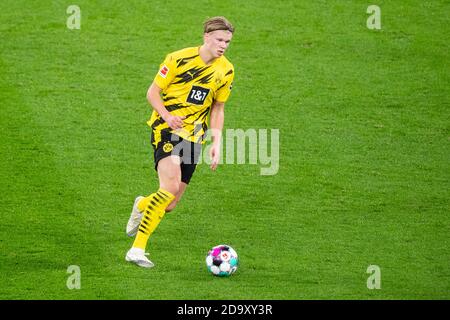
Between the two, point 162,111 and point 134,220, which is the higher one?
point 162,111

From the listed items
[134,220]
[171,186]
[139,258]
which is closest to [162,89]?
[171,186]

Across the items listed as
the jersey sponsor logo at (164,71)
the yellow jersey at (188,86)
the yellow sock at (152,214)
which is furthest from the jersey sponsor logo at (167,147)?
the jersey sponsor logo at (164,71)

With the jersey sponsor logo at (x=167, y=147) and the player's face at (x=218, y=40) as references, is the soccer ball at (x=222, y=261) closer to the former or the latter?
the jersey sponsor logo at (x=167, y=147)

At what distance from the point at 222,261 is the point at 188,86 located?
1.85 metres

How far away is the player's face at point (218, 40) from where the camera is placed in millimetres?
9992

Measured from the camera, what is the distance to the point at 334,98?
15570 millimetres

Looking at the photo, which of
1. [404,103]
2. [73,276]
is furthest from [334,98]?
[73,276]

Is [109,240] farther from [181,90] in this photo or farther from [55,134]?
[55,134]

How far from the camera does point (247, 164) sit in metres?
13.8

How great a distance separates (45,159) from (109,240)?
2.81 meters

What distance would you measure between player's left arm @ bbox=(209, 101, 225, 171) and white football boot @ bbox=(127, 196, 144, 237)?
1.00 meters

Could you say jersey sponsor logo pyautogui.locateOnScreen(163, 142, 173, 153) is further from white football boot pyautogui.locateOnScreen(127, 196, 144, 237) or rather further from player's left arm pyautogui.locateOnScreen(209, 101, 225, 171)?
white football boot pyautogui.locateOnScreen(127, 196, 144, 237)

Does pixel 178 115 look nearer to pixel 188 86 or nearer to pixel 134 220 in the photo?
pixel 188 86

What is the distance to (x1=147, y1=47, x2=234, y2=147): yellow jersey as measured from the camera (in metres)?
10.2
